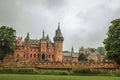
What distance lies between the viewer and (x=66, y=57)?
445 ft

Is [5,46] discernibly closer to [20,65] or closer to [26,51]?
[20,65]

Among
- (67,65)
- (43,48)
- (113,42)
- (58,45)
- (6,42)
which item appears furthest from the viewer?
(43,48)

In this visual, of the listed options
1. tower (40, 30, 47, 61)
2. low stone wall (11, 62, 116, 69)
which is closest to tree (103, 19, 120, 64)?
low stone wall (11, 62, 116, 69)

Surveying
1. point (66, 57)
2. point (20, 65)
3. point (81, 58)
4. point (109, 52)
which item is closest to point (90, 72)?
point (109, 52)

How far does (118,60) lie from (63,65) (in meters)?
17.6

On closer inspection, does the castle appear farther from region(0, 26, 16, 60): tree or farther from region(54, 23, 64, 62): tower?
region(0, 26, 16, 60): tree

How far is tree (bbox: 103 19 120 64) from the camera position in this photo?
151ft

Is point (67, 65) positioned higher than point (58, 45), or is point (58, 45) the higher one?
point (58, 45)

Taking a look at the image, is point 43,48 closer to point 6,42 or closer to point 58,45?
point 58,45

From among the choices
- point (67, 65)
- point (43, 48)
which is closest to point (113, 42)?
point (67, 65)

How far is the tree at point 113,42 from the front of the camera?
46022 millimetres

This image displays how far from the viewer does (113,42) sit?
1839 inches

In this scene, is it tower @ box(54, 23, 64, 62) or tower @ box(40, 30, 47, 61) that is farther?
tower @ box(40, 30, 47, 61)

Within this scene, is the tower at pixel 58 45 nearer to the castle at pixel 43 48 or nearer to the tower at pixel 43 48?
the castle at pixel 43 48
